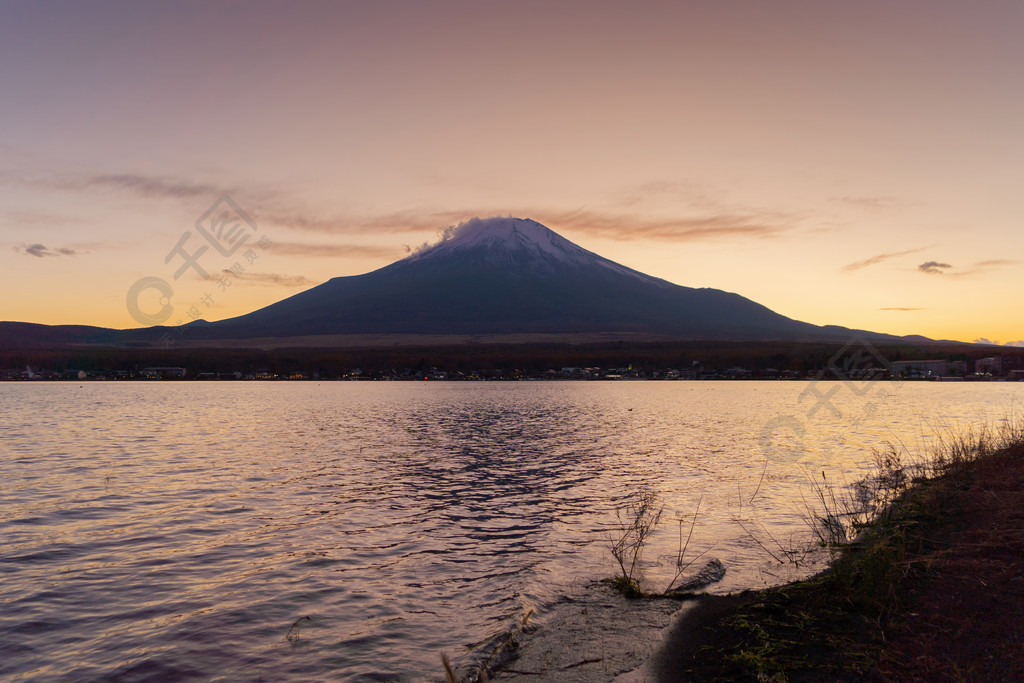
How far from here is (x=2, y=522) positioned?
2091 centimetres

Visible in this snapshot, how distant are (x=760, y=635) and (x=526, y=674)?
3933 mm

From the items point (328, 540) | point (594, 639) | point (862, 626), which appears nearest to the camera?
point (862, 626)

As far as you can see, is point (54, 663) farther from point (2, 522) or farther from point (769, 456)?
point (769, 456)

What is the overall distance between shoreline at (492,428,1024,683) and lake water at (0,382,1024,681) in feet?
6.13

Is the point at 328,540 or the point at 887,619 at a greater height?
the point at 887,619

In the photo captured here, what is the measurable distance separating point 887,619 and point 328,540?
48.0 feet

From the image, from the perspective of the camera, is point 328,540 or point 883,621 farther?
point 328,540

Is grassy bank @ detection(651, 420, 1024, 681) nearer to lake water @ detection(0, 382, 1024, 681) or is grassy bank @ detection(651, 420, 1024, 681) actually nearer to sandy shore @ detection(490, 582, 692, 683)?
sandy shore @ detection(490, 582, 692, 683)

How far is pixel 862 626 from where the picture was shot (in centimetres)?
1054

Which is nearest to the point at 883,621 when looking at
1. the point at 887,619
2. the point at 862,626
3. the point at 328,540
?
the point at 887,619

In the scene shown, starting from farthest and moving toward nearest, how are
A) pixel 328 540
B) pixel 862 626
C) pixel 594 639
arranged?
pixel 328 540
pixel 594 639
pixel 862 626

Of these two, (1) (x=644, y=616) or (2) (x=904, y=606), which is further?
(1) (x=644, y=616)

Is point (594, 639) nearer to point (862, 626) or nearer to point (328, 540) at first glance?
point (862, 626)

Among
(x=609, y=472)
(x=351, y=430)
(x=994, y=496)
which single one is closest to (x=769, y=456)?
(x=609, y=472)
